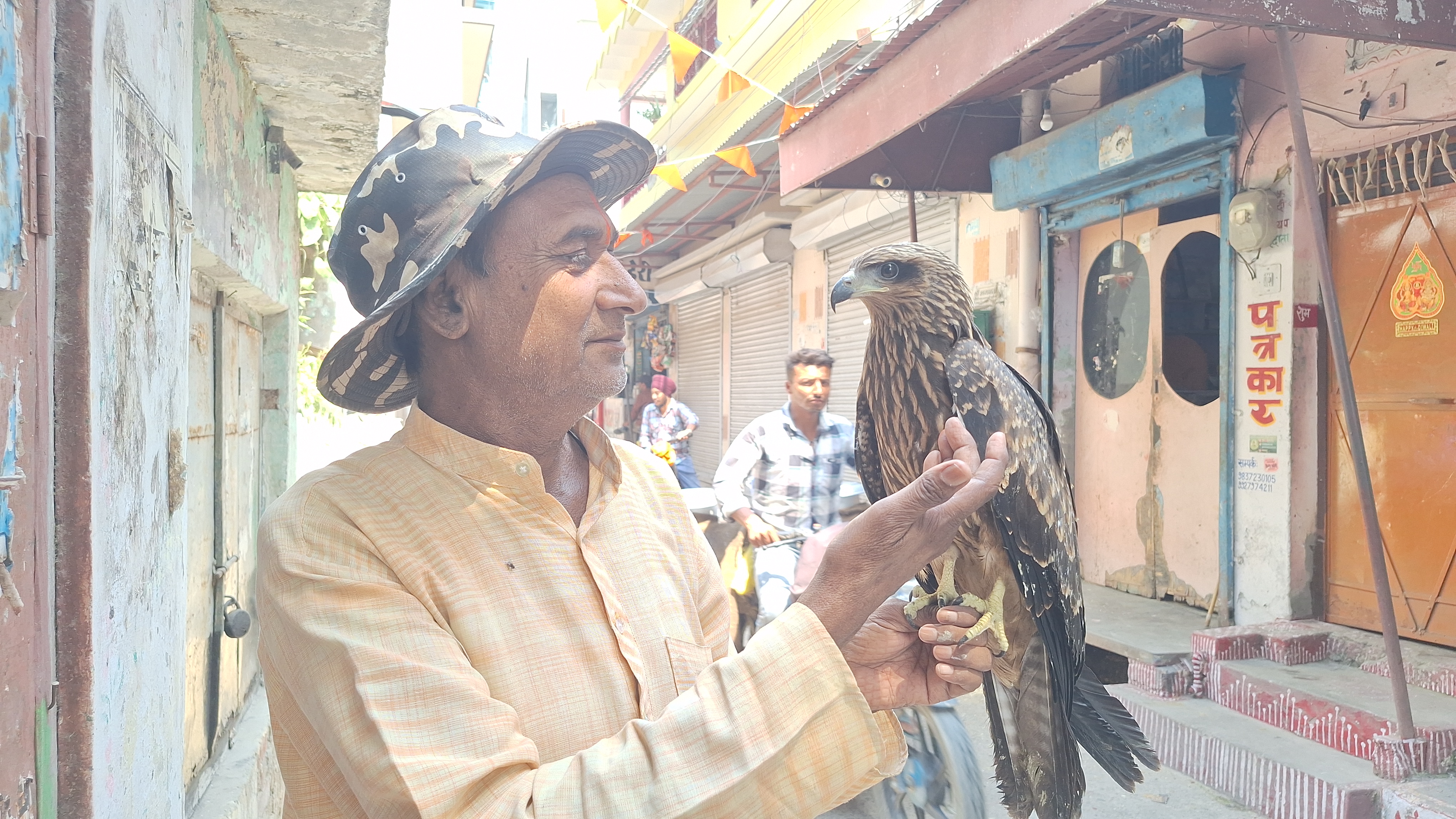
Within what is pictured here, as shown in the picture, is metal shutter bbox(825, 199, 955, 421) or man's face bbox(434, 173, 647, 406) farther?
metal shutter bbox(825, 199, 955, 421)

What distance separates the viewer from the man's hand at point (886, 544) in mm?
1307

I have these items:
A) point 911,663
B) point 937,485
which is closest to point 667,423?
point 911,663

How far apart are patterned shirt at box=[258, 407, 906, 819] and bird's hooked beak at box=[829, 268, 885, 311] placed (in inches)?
29.5

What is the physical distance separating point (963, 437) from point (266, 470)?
5129 millimetres

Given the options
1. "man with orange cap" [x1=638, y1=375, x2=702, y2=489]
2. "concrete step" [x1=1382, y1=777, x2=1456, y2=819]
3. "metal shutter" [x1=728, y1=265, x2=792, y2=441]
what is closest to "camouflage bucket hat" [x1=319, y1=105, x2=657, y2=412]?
"concrete step" [x1=1382, y1=777, x2=1456, y2=819]

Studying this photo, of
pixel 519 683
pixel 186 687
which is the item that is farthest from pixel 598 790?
pixel 186 687

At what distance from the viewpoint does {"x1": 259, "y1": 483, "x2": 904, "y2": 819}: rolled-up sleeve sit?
1.17m

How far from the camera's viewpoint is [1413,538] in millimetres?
4891

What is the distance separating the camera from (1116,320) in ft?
23.6

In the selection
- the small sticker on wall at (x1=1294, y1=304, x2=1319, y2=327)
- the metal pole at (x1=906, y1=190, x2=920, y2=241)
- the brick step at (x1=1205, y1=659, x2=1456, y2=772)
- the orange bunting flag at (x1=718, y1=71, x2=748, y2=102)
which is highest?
the orange bunting flag at (x1=718, y1=71, x2=748, y2=102)

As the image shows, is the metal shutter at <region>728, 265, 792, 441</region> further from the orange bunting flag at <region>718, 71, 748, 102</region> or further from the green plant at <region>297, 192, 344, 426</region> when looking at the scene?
the green plant at <region>297, 192, 344, 426</region>

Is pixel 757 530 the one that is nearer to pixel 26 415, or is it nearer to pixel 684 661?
pixel 684 661

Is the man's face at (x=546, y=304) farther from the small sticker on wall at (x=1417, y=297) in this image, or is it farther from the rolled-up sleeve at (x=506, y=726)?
the small sticker on wall at (x=1417, y=297)

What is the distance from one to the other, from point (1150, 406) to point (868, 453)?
5288mm
